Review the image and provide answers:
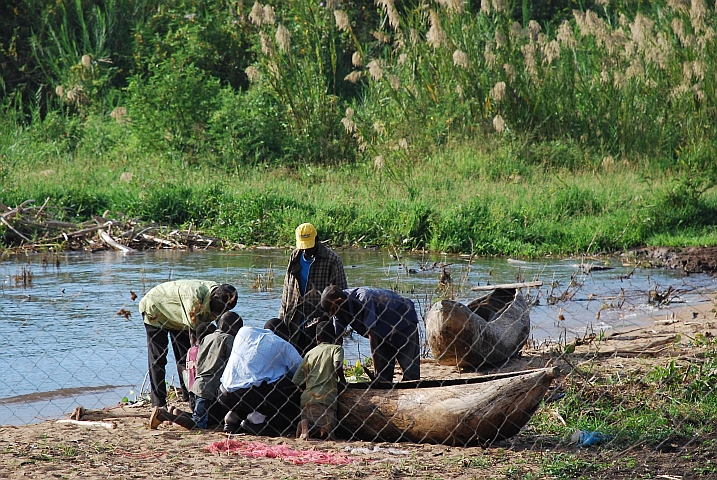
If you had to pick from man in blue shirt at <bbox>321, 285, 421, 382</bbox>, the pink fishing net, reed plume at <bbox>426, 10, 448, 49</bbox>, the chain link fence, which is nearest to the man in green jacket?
the chain link fence

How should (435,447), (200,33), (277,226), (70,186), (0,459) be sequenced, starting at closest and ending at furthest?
(0,459), (435,447), (277,226), (70,186), (200,33)

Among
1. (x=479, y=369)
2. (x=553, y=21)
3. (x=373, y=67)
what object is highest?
→ (x=553, y=21)

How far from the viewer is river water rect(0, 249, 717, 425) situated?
24.1 feet

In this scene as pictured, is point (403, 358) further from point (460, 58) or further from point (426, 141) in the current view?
point (426, 141)

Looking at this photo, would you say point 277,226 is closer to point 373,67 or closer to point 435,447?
point 373,67

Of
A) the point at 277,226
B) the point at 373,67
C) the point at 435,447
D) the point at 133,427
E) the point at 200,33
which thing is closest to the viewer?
the point at 435,447

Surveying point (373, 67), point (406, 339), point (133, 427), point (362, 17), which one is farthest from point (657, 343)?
point (362, 17)

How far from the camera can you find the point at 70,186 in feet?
50.2

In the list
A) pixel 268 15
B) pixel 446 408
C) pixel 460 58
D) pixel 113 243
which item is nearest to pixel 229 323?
pixel 446 408

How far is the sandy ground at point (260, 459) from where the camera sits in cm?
462

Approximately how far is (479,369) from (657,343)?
4.75 feet

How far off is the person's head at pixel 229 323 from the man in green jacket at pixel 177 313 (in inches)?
8.4

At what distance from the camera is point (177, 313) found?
6.30 m

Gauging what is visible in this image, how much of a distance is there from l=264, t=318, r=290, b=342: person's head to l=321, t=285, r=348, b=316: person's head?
49 cm
